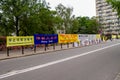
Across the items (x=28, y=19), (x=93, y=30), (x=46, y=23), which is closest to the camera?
(x=28, y=19)

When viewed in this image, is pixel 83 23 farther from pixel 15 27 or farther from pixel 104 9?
pixel 15 27

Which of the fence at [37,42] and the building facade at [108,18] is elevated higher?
the building facade at [108,18]

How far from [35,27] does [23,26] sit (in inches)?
68.0

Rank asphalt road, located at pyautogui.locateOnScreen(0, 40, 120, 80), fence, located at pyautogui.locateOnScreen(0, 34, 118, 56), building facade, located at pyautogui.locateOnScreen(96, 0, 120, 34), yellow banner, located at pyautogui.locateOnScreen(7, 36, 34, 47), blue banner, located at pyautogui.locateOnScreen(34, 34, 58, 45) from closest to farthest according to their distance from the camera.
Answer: asphalt road, located at pyautogui.locateOnScreen(0, 40, 120, 80), yellow banner, located at pyautogui.locateOnScreen(7, 36, 34, 47), fence, located at pyautogui.locateOnScreen(0, 34, 118, 56), blue banner, located at pyautogui.locateOnScreen(34, 34, 58, 45), building facade, located at pyautogui.locateOnScreen(96, 0, 120, 34)

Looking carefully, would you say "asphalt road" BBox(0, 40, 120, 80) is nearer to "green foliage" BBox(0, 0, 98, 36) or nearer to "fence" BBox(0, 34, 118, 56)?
"fence" BBox(0, 34, 118, 56)

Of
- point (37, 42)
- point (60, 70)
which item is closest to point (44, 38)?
point (37, 42)

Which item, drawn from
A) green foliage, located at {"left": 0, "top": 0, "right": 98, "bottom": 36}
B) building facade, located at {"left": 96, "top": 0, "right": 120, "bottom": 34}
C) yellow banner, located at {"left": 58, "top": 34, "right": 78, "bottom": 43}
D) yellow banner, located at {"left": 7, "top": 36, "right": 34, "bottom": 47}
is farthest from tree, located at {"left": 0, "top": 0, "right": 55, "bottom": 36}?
building facade, located at {"left": 96, "top": 0, "right": 120, "bottom": 34}

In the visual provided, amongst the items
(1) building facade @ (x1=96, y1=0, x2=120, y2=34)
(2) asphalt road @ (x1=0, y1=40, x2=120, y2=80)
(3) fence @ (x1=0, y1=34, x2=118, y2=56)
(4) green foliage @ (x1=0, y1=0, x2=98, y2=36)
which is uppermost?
(1) building facade @ (x1=96, y1=0, x2=120, y2=34)

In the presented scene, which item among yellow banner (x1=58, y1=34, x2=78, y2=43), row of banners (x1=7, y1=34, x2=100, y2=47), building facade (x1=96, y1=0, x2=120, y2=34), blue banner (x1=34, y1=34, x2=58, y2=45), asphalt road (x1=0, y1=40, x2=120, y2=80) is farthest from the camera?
building facade (x1=96, y1=0, x2=120, y2=34)

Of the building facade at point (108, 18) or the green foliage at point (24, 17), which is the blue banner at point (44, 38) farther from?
the building facade at point (108, 18)

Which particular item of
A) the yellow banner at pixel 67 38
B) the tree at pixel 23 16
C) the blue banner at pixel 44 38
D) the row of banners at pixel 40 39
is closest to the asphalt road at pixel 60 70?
the row of banners at pixel 40 39

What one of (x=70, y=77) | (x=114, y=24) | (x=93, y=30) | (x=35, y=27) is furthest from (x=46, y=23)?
(x=114, y=24)

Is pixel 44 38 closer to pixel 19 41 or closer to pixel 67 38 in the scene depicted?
pixel 19 41

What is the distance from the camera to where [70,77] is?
9164 millimetres
